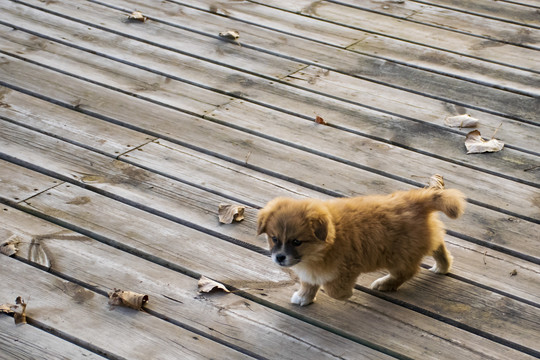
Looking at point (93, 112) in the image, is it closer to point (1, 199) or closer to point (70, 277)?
point (1, 199)

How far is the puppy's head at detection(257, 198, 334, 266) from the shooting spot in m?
2.79

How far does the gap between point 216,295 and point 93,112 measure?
1.78 metres

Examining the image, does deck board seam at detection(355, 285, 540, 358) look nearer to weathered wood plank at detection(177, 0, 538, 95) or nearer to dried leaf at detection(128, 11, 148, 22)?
weathered wood plank at detection(177, 0, 538, 95)

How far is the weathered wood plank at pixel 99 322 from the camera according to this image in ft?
8.75

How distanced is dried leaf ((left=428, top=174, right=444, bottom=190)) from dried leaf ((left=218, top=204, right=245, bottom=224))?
3.12ft

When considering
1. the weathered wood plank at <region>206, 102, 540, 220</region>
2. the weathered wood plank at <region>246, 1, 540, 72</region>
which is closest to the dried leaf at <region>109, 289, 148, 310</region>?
the weathered wood plank at <region>206, 102, 540, 220</region>

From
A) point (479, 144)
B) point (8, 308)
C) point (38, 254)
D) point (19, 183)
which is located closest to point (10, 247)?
point (38, 254)

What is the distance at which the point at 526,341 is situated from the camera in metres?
2.75

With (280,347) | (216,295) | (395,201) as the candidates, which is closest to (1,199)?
(216,295)

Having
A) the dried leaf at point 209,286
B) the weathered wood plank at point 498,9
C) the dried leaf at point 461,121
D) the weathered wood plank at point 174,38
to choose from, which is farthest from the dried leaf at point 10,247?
the weathered wood plank at point 498,9

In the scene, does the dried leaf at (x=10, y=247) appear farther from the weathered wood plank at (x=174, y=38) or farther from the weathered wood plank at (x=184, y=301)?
the weathered wood plank at (x=174, y=38)

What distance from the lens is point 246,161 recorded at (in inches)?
153

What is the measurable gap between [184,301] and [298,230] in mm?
530

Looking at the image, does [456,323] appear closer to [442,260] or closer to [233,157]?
[442,260]
